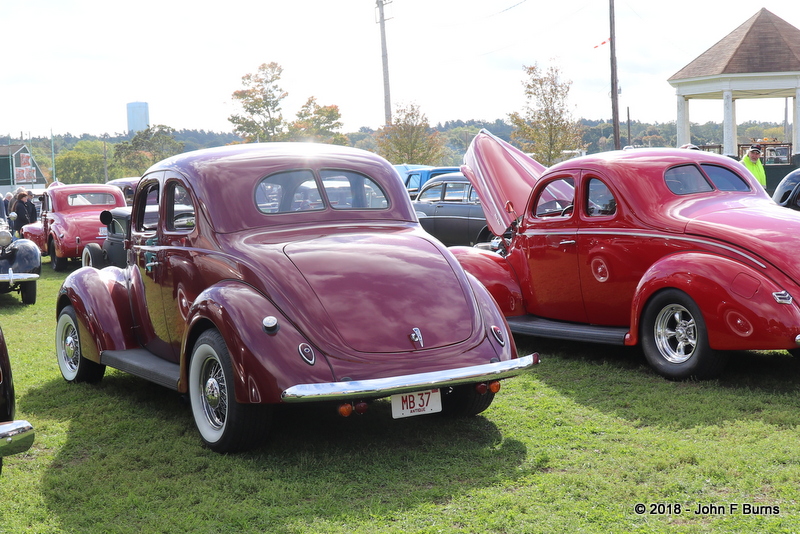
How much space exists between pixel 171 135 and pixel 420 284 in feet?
296

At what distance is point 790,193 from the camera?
9.68m

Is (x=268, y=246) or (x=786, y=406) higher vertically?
(x=268, y=246)

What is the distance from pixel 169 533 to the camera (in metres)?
4.00

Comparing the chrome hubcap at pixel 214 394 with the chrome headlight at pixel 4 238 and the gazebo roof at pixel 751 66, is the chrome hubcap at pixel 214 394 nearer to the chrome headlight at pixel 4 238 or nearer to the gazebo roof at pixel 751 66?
the chrome headlight at pixel 4 238

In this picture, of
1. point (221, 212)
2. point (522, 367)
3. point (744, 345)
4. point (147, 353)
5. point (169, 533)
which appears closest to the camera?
point (169, 533)

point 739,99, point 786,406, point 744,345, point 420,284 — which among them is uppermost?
point 739,99

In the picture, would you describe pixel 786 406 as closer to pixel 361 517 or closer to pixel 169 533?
pixel 361 517

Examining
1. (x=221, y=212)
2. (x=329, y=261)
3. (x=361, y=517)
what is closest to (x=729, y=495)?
(x=361, y=517)

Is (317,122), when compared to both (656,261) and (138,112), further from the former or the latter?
(138,112)

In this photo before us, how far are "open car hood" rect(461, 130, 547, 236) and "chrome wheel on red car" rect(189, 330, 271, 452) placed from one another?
5085mm

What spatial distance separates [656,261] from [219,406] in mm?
3805

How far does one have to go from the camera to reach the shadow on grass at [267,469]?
4194 mm

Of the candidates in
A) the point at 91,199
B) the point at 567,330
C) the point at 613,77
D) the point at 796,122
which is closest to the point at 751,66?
the point at 796,122

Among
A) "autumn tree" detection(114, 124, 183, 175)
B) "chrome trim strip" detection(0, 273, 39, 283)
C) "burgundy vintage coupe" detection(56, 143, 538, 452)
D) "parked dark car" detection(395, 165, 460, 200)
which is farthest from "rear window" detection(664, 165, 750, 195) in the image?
"autumn tree" detection(114, 124, 183, 175)
